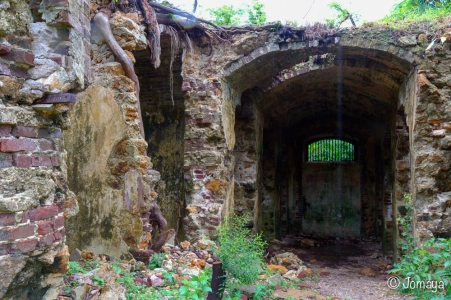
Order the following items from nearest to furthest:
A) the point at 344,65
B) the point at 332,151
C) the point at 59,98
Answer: the point at 59,98 < the point at 344,65 < the point at 332,151

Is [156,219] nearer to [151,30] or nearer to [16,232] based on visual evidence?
[151,30]

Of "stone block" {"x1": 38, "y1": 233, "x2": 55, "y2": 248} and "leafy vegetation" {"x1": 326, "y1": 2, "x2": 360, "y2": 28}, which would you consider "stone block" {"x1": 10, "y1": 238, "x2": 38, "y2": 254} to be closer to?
"stone block" {"x1": 38, "y1": 233, "x2": 55, "y2": 248}

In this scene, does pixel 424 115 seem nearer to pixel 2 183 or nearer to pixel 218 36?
pixel 218 36

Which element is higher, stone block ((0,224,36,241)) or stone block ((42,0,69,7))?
stone block ((42,0,69,7))

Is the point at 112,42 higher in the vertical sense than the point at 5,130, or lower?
higher

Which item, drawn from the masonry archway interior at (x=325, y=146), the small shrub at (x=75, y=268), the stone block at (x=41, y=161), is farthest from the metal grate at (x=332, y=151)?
the stone block at (x=41, y=161)

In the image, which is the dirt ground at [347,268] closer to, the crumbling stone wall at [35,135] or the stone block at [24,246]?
the crumbling stone wall at [35,135]

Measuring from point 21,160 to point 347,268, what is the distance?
6655 millimetres

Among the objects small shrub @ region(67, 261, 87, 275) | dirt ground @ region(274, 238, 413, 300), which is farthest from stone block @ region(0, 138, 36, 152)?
dirt ground @ region(274, 238, 413, 300)

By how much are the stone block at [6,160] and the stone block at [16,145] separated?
31mm

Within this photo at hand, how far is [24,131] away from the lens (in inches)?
92.6

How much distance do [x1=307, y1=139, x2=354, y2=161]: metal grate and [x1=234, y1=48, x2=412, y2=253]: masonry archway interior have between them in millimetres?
31

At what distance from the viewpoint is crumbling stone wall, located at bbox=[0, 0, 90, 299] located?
222cm

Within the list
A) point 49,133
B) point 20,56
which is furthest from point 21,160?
point 20,56
